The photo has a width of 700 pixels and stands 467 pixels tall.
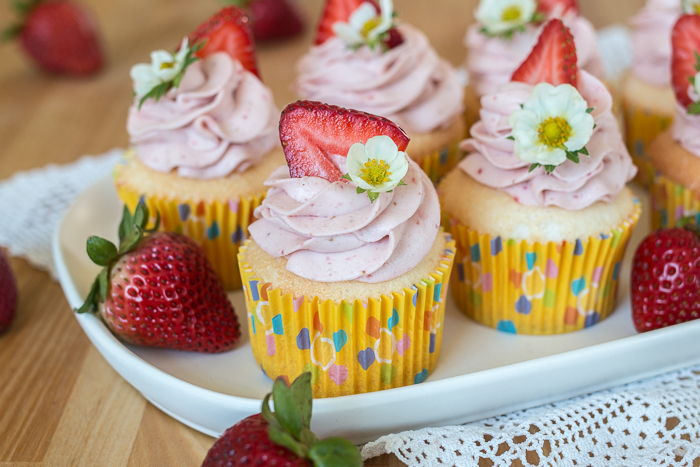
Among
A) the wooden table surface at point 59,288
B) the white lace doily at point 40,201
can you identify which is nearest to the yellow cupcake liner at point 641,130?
the wooden table surface at point 59,288

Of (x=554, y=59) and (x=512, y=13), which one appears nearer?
(x=554, y=59)

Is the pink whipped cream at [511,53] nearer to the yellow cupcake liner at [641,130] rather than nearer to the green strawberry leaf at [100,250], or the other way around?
the yellow cupcake liner at [641,130]

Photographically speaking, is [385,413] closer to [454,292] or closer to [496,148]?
[454,292]

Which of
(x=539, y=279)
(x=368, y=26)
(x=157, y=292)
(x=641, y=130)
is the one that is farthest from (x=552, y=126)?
(x=641, y=130)

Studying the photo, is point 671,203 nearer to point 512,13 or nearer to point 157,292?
point 512,13

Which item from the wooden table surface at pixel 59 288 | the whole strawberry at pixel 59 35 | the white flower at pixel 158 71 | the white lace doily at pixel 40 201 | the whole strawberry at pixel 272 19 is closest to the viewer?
the wooden table surface at pixel 59 288
